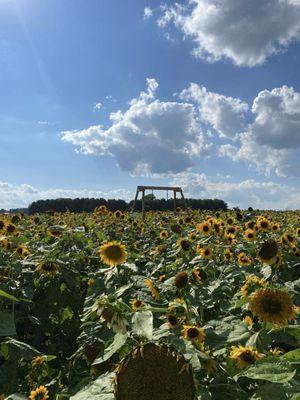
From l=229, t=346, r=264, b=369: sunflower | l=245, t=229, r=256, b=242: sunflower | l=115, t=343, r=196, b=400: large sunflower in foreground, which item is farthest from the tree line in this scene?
l=115, t=343, r=196, b=400: large sunflower in foreground

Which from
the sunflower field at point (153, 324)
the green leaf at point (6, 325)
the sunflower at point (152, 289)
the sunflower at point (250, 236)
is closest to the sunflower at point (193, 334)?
the sunflower field at point (153, 324)

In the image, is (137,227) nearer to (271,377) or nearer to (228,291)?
(228,291)

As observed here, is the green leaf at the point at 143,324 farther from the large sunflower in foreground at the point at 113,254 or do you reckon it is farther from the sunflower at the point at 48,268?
the sunflower at the point at 48,268

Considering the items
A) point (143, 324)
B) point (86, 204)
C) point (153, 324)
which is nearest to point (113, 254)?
point (153, 324)

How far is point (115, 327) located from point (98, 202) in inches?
1529

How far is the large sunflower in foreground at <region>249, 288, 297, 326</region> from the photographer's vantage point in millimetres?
2578

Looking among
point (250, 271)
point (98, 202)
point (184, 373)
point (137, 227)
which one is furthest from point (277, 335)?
point (98, 202)

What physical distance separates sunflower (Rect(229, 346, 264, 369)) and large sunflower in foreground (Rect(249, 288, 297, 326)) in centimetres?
29

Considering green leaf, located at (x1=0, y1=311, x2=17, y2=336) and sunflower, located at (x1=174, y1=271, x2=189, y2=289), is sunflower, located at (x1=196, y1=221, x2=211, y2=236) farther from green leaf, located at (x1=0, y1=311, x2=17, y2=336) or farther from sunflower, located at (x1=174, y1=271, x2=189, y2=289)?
green leaf, located at (x1=0, y1=311, x2=17, y2=336)

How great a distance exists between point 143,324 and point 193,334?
0.76 m

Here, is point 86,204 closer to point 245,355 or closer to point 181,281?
point 181,281

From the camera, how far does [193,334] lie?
2.63 meters

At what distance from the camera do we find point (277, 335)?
278 cm

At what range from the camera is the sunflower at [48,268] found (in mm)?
5969
